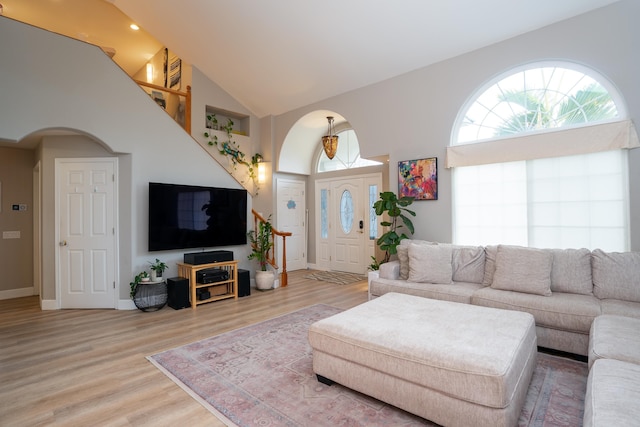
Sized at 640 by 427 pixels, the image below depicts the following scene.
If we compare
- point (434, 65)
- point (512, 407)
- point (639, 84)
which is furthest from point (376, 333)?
point (434, 65)

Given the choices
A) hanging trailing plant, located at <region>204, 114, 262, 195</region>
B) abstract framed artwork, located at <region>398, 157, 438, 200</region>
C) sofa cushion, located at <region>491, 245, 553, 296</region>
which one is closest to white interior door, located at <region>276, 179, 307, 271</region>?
hanging trailing plant, located at <region>204, 114, 262, 195</region>

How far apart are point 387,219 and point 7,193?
20.3 feet

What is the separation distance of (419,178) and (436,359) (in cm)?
324

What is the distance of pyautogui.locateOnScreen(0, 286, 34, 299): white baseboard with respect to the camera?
16.5 ft

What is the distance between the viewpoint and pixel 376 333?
2.11 metres

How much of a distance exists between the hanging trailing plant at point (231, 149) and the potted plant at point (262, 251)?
64.7 inches

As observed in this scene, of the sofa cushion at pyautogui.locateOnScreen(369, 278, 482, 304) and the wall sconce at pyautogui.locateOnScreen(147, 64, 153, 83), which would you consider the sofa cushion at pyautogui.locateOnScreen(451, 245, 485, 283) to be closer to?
the sofa cushion at pyautogui.locateOnScreen(369, 278, 482, 304)

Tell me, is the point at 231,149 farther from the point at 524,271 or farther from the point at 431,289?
the point at 524,271

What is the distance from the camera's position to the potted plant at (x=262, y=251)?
535 cm

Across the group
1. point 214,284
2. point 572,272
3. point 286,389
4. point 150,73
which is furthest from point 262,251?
point 150,73

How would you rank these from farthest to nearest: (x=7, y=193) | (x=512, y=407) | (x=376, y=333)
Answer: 1. (x=7, y=193)
2. (x=376, y=333)
3. (x=512, y=407)

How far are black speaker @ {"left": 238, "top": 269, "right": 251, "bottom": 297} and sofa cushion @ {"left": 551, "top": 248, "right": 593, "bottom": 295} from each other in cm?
392

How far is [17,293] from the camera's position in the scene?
514cm

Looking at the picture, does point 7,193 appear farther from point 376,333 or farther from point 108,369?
point 376,333
